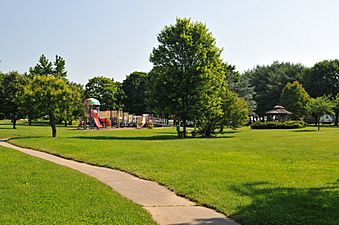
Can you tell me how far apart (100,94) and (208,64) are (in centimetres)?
6074

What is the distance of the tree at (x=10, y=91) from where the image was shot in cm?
5253

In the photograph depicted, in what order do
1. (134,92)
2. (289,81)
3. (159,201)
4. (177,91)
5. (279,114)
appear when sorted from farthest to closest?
(134,92), (289,81), (279,114), (177,91), (159,201)

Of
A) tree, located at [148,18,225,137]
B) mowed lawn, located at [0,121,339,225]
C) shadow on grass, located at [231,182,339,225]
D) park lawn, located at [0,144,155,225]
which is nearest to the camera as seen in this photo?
park lawn, located at [0,144,155,225]

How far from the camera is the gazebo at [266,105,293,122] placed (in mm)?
69056

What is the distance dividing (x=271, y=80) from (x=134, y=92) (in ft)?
108

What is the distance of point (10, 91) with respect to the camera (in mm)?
54219

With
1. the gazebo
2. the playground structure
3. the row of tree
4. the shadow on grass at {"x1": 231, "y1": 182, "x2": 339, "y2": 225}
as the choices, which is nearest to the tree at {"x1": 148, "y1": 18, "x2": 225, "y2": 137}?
the playground structure

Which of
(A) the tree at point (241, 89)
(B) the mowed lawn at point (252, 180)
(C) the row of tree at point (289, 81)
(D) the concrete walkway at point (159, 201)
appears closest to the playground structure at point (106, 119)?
(A) the tree at point (241, 89)

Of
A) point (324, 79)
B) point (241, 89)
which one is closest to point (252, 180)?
point (241, 89)

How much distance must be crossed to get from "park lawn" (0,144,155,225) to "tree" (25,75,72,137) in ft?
63.4

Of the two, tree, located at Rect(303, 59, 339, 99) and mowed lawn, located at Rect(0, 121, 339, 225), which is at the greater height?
tree, located at Rect(303, 59, 339, 99)

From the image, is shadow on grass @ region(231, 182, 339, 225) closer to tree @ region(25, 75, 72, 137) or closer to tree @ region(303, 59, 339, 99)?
tree @ region(25, 75, 72, 137)

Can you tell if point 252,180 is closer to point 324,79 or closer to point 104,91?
point 324,79

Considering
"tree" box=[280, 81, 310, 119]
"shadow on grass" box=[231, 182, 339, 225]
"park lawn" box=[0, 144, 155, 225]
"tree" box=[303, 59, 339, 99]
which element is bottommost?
"shadow on grass" box=[231, 182, 339, 225]
